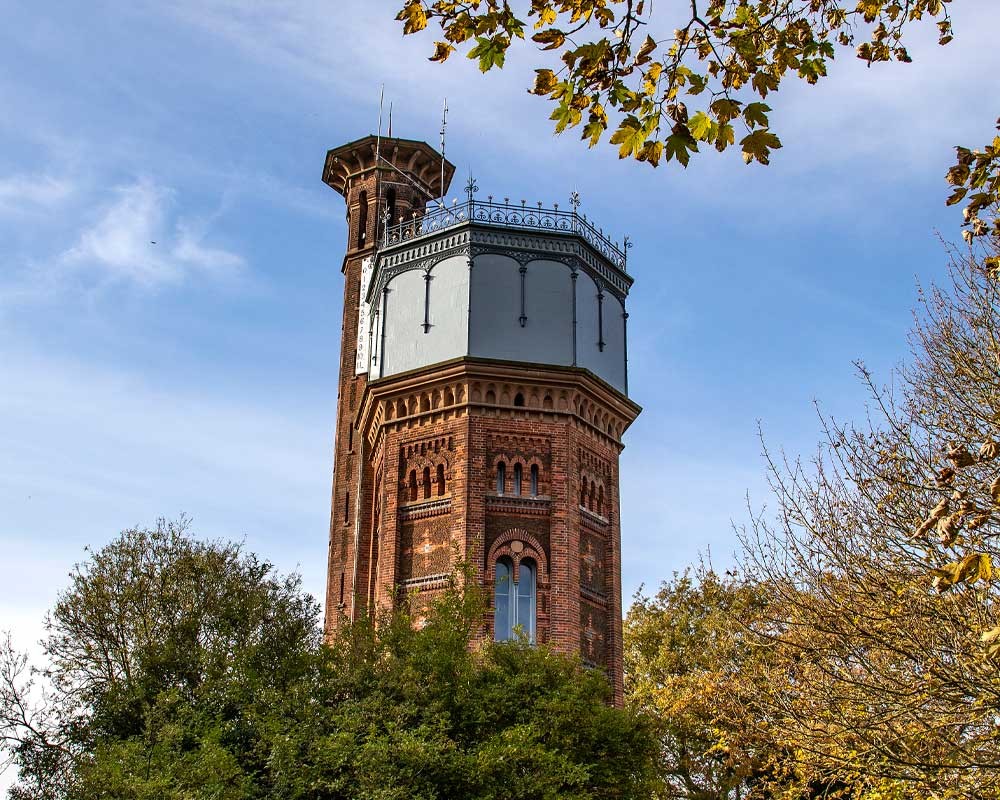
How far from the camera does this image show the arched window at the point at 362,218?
121 feet

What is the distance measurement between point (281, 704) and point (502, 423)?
954cm

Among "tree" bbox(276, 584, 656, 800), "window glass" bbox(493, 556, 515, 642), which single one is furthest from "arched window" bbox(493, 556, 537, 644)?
"tree" bbox(276, 584, 656, 800)

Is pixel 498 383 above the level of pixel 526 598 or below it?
above

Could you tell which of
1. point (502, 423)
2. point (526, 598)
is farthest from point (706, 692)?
point (502, 423)

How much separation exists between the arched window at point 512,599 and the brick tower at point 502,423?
3cm

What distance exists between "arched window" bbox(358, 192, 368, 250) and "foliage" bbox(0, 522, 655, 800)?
16175mm

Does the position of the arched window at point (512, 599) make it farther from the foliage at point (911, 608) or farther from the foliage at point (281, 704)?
the foliage at point (911, 608)

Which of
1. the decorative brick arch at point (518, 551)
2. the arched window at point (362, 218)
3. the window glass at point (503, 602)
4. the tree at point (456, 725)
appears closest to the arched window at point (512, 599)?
the window glass at point (503, 602)

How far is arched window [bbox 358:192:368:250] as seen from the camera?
3697 centimetres

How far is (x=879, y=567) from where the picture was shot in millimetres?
13531

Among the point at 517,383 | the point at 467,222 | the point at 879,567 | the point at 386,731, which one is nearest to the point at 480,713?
the point at 386,731

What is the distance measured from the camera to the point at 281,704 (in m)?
18.9

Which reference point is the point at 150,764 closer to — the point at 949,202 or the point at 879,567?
the point at 879,567

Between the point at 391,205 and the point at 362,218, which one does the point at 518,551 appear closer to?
the point at 391,205
